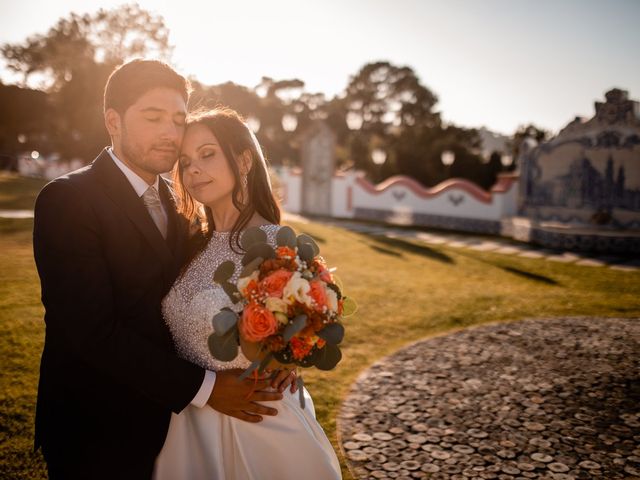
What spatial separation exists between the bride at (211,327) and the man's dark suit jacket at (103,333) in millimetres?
103

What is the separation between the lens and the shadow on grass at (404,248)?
1281 cm

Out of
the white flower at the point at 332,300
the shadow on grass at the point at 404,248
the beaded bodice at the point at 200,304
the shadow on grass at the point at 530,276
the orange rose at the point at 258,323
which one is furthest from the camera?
the shadow on grass at the point at 404,248

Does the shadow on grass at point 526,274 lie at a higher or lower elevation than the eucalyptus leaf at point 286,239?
lower

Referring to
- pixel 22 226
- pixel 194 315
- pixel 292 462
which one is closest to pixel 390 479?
pixel 292 462

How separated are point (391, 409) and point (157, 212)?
311cm

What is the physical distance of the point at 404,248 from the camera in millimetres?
14133

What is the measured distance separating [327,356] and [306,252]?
47cm

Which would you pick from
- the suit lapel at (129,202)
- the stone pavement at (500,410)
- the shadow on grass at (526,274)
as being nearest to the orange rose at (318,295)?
the suit lapel at (129,202)

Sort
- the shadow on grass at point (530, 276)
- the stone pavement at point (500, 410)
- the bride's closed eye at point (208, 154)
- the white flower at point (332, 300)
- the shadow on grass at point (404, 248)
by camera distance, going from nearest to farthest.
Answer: the white flower at point (332, 300)
the bride's closed eye at point (208, 154)
the stone pavement at point (500, 410)
the shadow on grass at point (530, 276)
the shadow on grass at point (404, 248)

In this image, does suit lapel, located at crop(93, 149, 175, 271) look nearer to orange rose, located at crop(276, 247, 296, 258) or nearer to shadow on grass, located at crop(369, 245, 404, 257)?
orange rose, located at crop(276, 247, 296, 258)

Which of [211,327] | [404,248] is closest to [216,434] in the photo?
[211,327]

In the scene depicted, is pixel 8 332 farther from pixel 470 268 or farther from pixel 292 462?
pixel 470 268

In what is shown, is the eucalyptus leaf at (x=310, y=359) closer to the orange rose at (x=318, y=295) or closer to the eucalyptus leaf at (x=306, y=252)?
the orange rose at (x=318, y=295)

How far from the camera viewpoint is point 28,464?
3387mm
